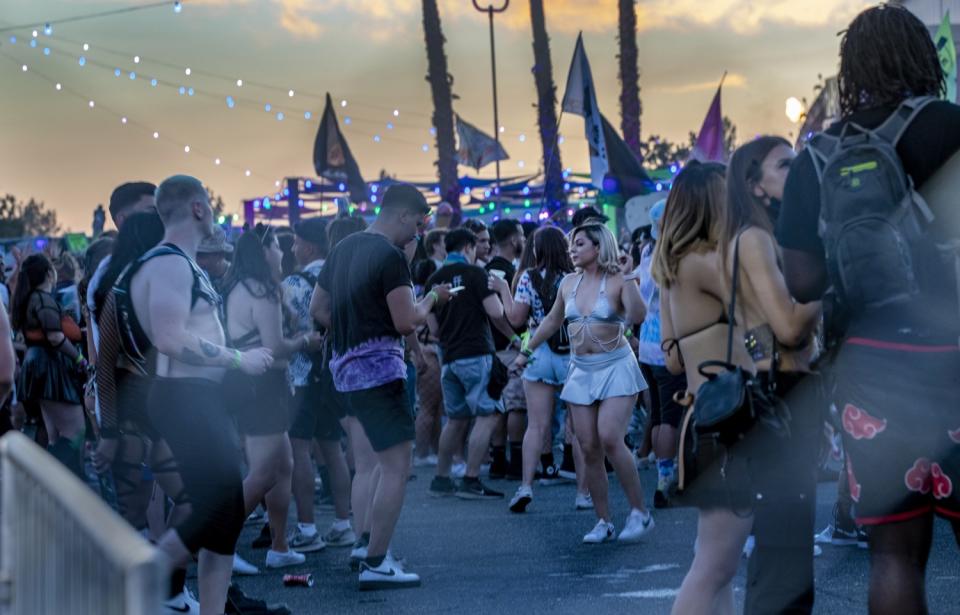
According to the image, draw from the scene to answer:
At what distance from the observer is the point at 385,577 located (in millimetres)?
7602

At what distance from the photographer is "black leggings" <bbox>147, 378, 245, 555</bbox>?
18.6 feet

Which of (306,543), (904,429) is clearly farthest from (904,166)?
(306,543)

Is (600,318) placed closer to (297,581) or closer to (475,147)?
(297,581)

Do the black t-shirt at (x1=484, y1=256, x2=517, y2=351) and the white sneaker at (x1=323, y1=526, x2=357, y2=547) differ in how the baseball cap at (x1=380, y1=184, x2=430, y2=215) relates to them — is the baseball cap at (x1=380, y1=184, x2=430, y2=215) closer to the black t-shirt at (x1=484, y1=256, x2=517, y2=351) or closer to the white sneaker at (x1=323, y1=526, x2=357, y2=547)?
the white sneaker at (x1=323, y1=526, x2=357, y2=547)

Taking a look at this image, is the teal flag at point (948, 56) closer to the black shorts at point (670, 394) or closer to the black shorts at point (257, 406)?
the black shorts at point (670, 394)

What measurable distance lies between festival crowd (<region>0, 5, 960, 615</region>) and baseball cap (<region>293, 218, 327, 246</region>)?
0.02 metres

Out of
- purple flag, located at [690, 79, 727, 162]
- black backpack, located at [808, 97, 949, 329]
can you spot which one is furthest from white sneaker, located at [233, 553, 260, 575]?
purple flag, located at [690, 79, 727, 162]

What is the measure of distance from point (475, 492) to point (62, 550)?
9.14 metres

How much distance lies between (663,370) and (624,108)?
1921 cm

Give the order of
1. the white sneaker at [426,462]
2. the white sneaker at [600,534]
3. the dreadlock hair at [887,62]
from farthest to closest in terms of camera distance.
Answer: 1. the white sneaker at [426,462]
2. the white sneaker at [600,534]
3. the dreadlock hair at [887,62]

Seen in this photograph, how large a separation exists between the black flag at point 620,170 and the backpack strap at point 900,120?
51.8ft

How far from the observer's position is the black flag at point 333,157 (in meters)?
27.5

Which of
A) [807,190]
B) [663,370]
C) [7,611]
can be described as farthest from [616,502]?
[7,611]

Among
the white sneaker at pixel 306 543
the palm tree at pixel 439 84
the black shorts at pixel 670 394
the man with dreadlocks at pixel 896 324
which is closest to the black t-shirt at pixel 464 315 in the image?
the black shorts at pixel 670 394
